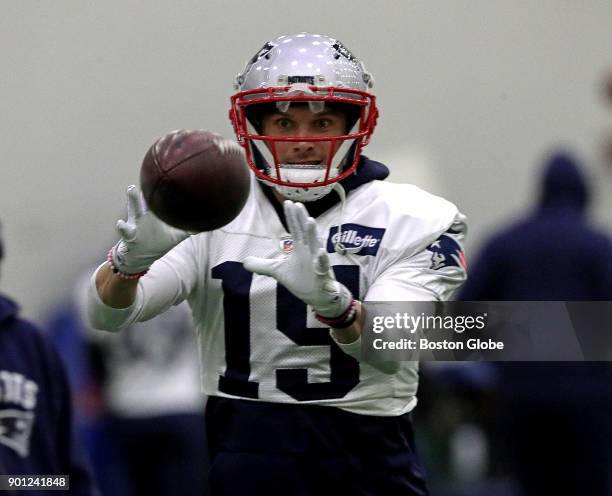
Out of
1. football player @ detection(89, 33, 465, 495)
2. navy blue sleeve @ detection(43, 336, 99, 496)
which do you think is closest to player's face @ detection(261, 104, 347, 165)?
football player @ detection(89, 33, 465, 495)

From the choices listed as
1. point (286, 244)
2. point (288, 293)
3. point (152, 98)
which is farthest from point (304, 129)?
point (152, 98)

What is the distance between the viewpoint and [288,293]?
3.38m

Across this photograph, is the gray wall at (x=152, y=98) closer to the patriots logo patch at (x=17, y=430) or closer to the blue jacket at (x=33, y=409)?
the blue jacket at (x=33, y=409)

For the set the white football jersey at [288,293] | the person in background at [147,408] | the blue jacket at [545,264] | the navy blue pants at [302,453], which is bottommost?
the person in background at [147,408]

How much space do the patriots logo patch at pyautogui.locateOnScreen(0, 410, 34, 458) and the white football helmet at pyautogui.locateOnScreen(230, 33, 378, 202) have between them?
75 centimetres

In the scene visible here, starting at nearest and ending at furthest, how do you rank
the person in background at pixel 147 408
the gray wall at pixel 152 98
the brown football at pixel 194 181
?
the brown football at pixel 194 181 → the person in background at pixel 147 408 → the gray wall at pixel 152 98

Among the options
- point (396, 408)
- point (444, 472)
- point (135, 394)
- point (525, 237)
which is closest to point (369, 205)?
point (396, 408)

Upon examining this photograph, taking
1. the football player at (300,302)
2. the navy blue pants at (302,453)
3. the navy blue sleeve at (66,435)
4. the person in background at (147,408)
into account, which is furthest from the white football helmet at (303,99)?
the person in background at (147,408)

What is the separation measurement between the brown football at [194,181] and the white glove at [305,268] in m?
0.12

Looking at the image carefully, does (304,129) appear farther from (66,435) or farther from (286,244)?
(66,435)

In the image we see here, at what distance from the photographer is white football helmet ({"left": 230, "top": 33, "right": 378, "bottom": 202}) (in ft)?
11.1

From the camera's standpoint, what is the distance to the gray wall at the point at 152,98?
6395 millimetres

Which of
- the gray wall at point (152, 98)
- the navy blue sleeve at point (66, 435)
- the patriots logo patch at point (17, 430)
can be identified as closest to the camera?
the patriots logo patch at point (17, 430)

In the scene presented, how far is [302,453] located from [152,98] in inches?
133
